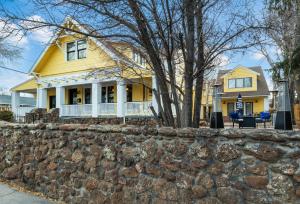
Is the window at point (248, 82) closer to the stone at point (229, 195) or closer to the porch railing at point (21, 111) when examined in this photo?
the porch railing at point (21, 111)

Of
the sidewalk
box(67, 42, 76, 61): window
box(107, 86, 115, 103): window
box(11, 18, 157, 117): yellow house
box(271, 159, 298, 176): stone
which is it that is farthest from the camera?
box(107, 86, 115, 103): window

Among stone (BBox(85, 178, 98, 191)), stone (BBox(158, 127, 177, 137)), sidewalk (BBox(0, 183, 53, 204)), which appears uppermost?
stone (BBox(158, 127, 177, 137))

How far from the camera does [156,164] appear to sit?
4484 millimetres

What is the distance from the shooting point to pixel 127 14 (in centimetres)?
568

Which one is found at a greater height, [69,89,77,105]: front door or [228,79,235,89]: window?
[228,79,235,89]: window

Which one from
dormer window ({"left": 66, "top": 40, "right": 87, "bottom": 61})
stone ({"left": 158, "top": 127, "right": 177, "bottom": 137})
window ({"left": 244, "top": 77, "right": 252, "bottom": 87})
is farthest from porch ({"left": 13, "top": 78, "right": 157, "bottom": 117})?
window ({"left": 244, "top": 77, "right": 252, "bottom": 87})

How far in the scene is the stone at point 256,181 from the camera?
344 cm

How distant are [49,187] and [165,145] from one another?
9.42 ft

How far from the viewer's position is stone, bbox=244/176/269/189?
11.3 ft

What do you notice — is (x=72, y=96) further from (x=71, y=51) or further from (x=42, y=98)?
(x=71, y=51)

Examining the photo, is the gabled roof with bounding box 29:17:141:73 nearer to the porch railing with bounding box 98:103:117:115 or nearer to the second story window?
the porch railing with bounding box 98:103:117:115

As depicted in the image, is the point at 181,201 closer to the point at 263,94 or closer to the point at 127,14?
the point at 127,14

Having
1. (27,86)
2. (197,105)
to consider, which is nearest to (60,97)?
(27,86)

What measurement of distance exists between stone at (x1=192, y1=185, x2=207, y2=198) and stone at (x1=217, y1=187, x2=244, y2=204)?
0.21 metres
